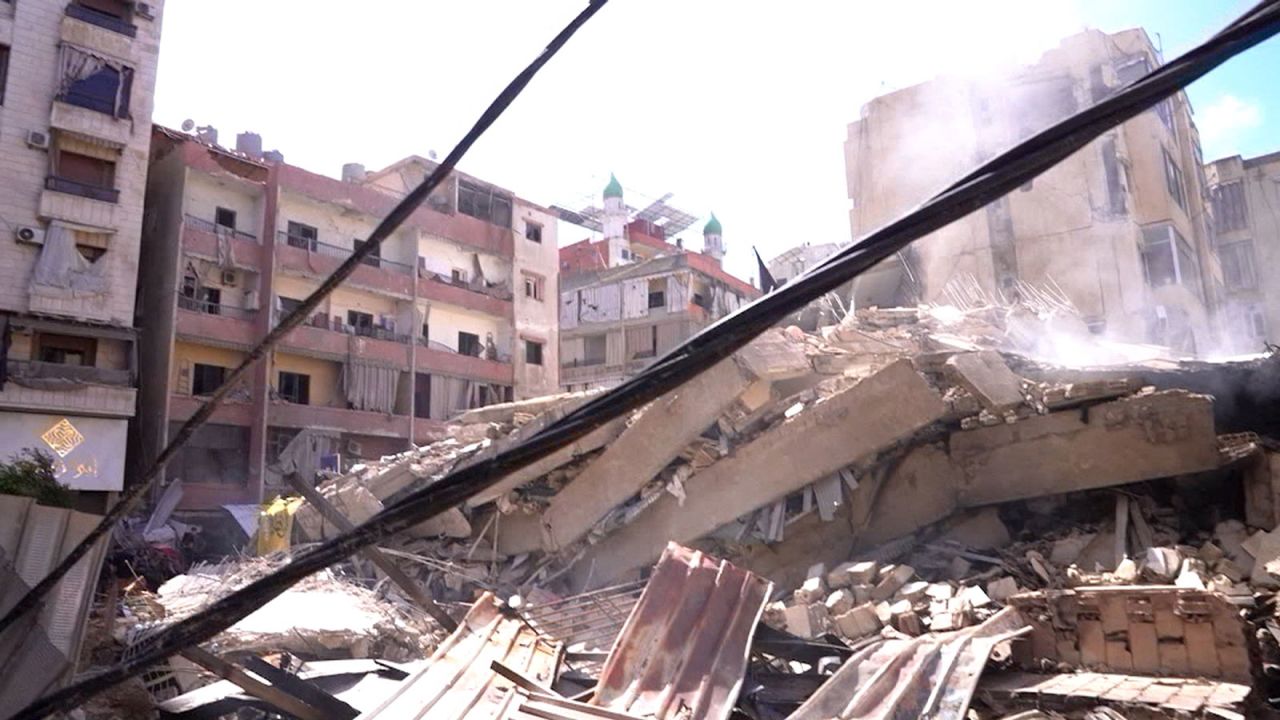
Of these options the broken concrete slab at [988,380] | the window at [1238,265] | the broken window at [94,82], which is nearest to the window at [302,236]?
the broken window at [94,82]

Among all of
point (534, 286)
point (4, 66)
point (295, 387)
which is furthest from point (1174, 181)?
point (4, 66)

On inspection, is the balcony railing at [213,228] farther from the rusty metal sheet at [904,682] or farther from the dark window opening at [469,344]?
the rusty metal sheet at [904,682]

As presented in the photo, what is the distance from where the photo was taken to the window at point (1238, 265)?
31.2 m

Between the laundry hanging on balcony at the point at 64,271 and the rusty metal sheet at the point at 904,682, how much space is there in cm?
2425

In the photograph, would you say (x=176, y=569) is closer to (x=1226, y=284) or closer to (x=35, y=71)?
(x=35, y=71)

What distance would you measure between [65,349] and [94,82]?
24.4 ft

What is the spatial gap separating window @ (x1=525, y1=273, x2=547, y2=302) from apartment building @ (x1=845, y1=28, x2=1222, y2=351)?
47.6 ft

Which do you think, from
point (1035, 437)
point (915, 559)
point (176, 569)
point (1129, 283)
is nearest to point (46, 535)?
point (915, 559)

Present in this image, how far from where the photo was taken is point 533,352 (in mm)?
34062

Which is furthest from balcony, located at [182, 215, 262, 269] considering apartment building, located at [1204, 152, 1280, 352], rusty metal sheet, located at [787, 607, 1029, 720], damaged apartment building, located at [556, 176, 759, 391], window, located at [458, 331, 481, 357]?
apartment building, located at [1204, 152, 1280, 352]

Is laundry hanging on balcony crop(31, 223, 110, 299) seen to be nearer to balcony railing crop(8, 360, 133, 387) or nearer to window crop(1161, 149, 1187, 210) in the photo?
balcony railing crop(8, 360, 133, 387)

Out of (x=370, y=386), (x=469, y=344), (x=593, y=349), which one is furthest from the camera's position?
A: (x=593, y=349)

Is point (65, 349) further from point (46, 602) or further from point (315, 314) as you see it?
point (46, 602)

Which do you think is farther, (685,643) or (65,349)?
(65,349)
